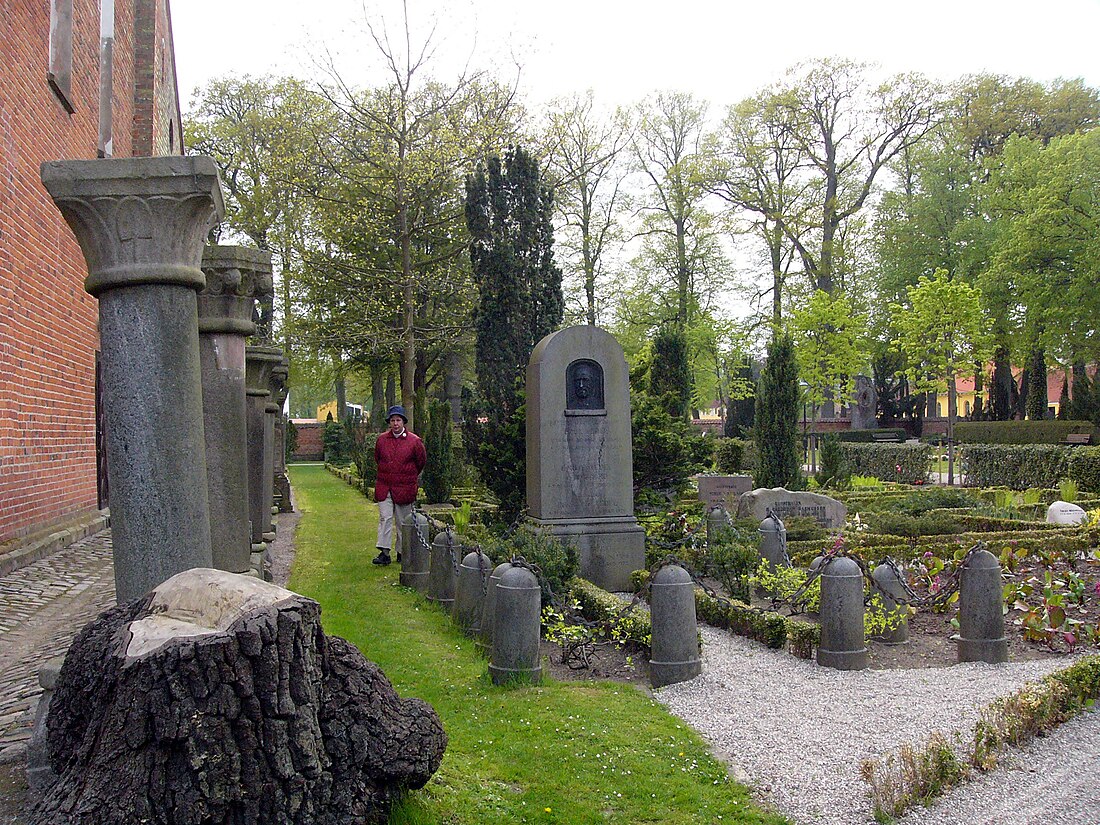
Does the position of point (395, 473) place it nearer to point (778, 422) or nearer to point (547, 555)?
point (547, 555)

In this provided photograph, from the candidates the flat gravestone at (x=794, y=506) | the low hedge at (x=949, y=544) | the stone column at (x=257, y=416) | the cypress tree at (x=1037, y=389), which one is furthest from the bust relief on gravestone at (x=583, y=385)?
the cypress tree at (x=1037, y=389)

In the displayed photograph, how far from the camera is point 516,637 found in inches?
218

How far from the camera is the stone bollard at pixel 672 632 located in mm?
5684

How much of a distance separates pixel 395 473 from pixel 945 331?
19.0m

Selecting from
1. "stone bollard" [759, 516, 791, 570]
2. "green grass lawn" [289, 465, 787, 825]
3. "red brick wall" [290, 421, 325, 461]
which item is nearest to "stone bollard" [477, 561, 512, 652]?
"green grass lawn" [289, 465, 787, 825]

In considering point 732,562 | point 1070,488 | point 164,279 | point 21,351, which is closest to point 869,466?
point 1070,488

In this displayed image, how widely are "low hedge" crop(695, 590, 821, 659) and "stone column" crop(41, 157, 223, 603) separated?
4324mm

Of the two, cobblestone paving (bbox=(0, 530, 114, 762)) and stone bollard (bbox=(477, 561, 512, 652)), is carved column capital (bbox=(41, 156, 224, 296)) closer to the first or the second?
cobblestone paving (bbox=(0, 530, 114, 762))

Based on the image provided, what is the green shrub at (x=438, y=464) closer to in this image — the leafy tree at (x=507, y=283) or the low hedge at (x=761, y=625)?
the leafy tree at (x=507, y=283)

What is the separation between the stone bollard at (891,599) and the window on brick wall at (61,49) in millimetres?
10976

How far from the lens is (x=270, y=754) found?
2.71 metres

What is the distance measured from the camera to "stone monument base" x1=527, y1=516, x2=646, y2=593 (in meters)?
9.13

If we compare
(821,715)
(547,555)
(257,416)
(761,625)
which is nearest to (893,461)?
(547,555)

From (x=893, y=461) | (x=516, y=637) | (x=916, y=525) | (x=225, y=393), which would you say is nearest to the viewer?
(x=516, y=637)
